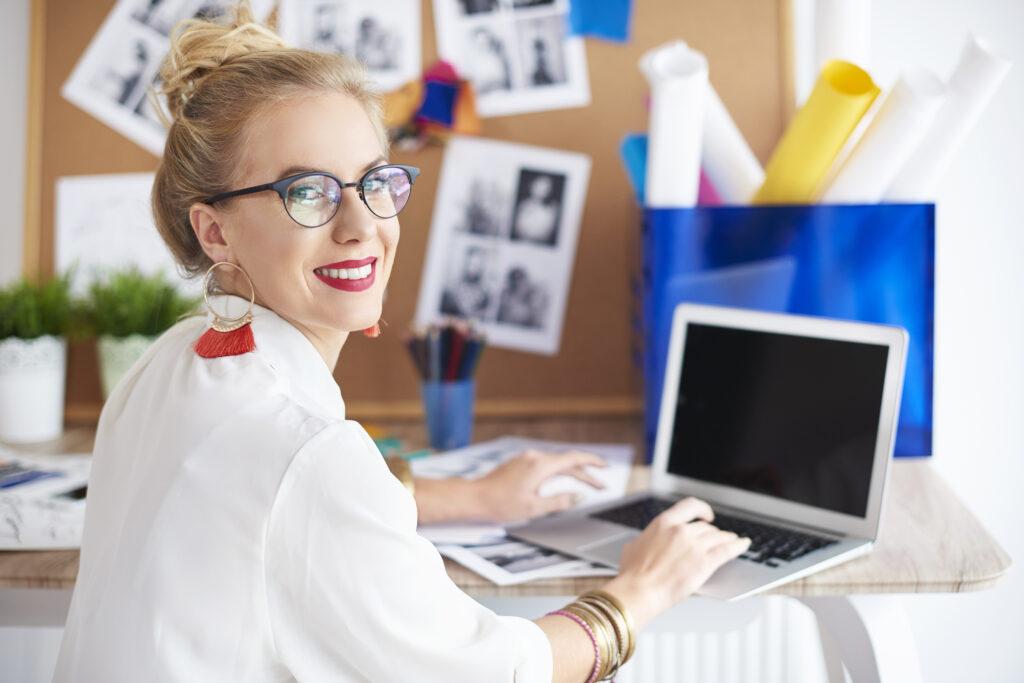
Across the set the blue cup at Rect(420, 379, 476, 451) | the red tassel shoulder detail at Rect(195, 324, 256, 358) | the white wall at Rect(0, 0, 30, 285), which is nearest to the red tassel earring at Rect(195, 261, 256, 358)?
the red tassel shoulder detail at Rect(195, 324, 256, 358)

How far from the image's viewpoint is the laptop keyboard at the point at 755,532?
91 centimetres

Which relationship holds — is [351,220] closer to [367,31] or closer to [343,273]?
[343,273]

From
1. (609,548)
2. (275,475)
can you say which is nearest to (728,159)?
(609,548)

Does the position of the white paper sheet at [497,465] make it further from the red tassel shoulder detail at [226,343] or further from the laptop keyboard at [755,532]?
the red tassel shoulder detail at [226,343]

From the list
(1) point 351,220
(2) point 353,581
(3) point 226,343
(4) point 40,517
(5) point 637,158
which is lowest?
(4) point 40,517

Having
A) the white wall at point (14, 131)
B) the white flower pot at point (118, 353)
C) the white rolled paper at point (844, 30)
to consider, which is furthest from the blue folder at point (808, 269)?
the white wall at point (14, 131)

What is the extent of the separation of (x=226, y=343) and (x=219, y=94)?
0.67 feet

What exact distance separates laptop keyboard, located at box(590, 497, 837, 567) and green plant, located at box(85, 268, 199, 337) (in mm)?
749

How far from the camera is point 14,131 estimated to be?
155 cm

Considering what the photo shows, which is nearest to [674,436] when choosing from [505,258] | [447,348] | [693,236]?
[693,236]

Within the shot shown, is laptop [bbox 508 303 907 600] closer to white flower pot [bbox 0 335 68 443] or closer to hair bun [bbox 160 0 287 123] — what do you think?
hair bun [bbox 160 0 287 123]

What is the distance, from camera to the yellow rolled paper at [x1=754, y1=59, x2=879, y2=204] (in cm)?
109

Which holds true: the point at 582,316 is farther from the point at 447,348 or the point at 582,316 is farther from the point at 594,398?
the point at 447,348

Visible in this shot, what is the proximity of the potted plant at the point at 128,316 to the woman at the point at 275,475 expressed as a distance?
Result: 0.61 meters
